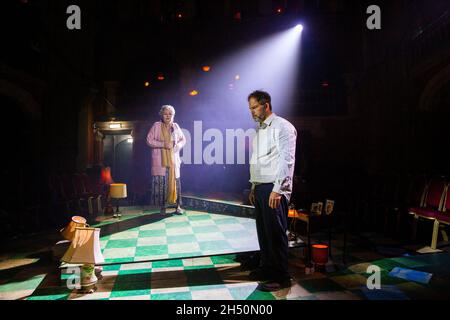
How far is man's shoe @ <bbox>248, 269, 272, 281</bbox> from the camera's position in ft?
10.5

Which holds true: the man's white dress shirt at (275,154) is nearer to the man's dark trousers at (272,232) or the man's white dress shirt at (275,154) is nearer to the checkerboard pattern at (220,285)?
the man's dark trousers at (272,232)

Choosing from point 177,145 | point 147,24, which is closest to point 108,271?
point 177,145

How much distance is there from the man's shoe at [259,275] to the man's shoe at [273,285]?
Answer: 0.35ft

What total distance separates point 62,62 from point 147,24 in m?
5.44

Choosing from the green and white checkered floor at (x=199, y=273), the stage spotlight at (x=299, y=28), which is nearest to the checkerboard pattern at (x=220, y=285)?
the green and white checkered floor at (x=199, y=273)

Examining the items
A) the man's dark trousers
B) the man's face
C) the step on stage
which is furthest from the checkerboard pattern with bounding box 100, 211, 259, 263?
the man's face

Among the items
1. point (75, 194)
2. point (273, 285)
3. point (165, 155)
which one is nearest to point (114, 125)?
point (75, 194)

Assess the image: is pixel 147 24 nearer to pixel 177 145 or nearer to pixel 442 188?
pixel 177 145

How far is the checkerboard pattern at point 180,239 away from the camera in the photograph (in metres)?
3.91

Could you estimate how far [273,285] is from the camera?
9.95 feet

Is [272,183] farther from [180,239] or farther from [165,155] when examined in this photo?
[165,155]

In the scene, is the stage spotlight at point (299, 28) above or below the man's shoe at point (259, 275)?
above

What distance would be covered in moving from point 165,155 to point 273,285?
3.55m

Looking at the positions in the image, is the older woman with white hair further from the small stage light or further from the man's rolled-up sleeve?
the small stage light
